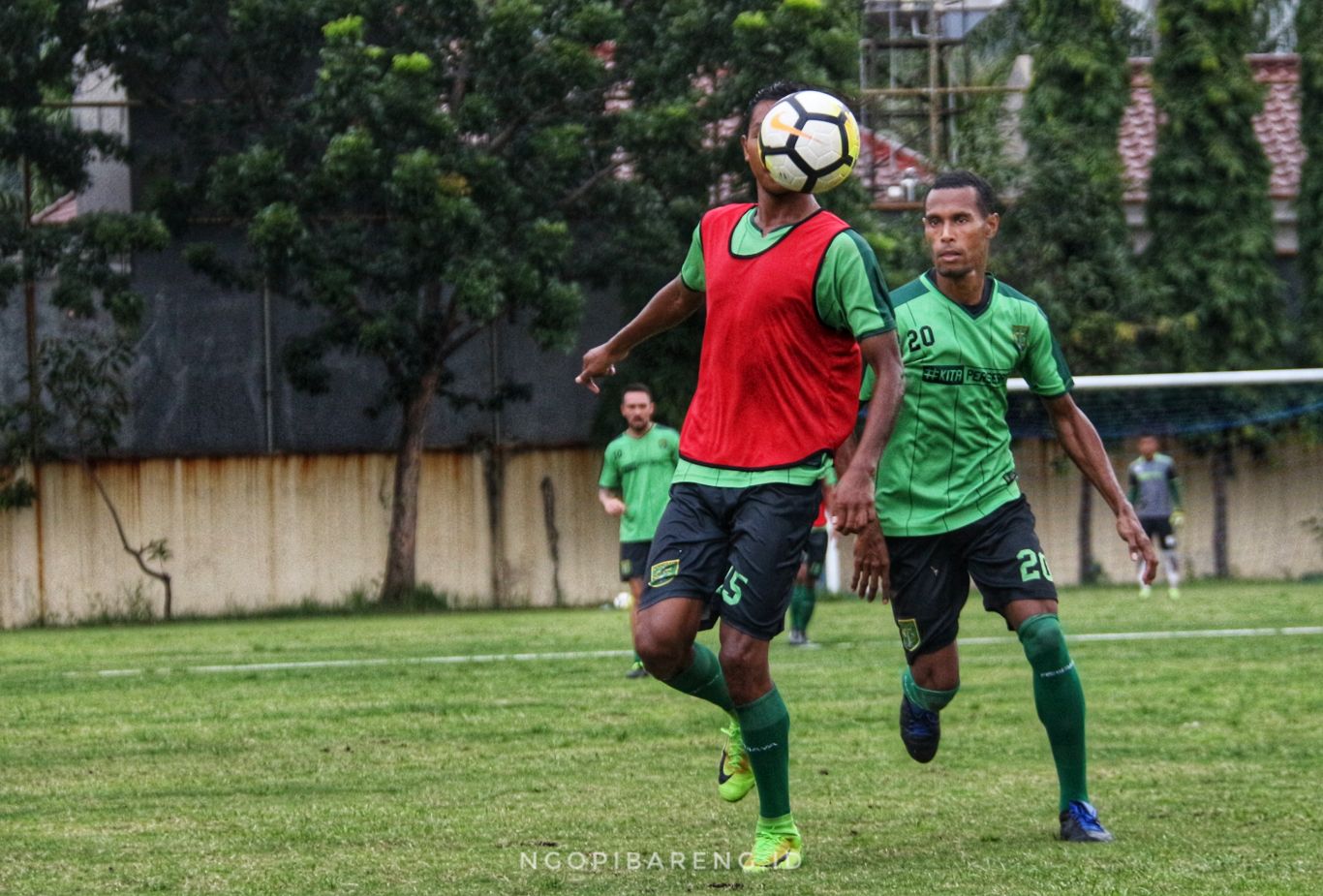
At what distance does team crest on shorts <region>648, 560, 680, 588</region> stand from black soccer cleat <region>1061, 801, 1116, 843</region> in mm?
1620

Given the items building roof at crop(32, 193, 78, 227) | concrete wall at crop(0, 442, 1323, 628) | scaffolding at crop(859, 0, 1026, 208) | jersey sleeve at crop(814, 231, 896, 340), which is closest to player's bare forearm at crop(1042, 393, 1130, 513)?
jersey sleeve at crop(814, 231, 896, 340)

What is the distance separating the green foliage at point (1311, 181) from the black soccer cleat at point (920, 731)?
2524cm

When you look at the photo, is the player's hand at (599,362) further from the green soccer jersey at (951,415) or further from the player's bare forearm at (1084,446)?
the player's bare forearm at (1084,446)

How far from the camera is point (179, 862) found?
6.08m

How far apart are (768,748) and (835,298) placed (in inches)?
56.8

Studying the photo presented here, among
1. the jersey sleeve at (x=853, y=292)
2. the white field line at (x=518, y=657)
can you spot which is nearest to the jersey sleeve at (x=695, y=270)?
the jersey sleeve at (x=853, y=292)

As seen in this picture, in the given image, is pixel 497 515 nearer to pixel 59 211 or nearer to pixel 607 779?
pixel 59 211

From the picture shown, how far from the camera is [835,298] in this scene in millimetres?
5953

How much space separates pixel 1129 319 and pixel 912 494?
78.4 ft

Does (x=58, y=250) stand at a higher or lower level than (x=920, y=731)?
higher

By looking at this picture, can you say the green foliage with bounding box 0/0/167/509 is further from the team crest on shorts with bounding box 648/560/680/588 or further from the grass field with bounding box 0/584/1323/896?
the team crest on shorts with bounding box 648/560/680/588

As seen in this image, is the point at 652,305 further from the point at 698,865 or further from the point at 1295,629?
the point at 1295,629

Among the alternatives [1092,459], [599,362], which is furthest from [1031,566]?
[599,362]

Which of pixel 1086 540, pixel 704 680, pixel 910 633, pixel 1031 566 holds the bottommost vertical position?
pixel 1086 540
